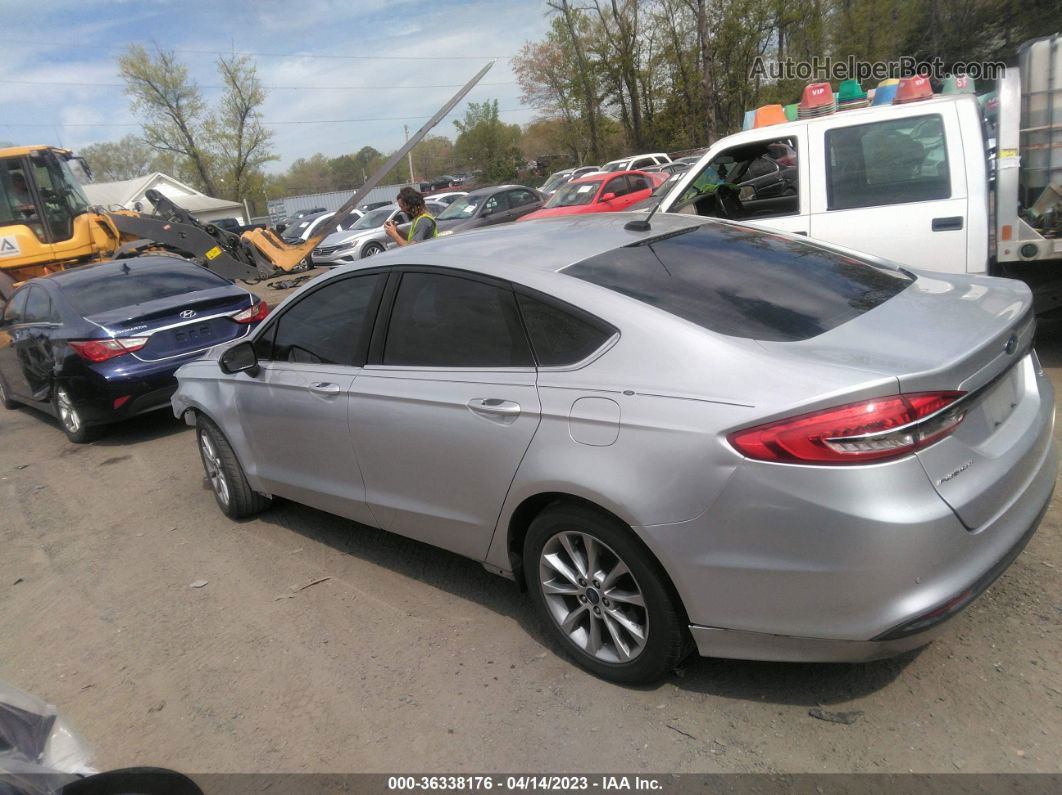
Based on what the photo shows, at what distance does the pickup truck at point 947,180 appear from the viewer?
5520 millimetres

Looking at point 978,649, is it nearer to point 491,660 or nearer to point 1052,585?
point 1052,585

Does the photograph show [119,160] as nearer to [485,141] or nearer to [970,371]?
[485,141]

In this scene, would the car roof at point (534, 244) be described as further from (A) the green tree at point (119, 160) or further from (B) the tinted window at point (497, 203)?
(A) the green tree at point (119, 160)

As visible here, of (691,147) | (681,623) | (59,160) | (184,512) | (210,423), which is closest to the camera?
(681,623)

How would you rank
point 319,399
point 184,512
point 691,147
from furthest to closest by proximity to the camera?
point 691,147 < point 184,512 < point 319,399

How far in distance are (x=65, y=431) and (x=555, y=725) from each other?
276 inches

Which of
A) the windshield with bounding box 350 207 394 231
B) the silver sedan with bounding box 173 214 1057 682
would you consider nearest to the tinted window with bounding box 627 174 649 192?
the windshield with bounding box 350 207 394 231

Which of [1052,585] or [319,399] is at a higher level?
[319,399]

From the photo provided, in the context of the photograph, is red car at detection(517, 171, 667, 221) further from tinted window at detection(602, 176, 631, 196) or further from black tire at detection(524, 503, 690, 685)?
black tire at detection(524, 503, 690, 685)

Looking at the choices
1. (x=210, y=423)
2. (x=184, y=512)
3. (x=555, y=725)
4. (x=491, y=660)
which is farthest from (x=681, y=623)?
(x=184, y=512)

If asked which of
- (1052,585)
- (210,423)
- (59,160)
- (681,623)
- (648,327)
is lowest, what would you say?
(1052,585)

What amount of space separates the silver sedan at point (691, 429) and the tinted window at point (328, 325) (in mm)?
23

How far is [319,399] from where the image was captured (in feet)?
13.0

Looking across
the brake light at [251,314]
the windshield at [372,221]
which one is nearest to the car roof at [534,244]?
the brake light at [251,314]
